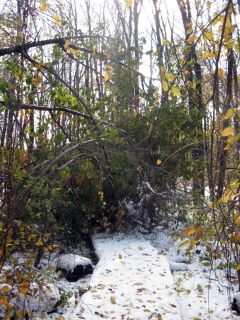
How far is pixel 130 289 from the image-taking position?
4793 millimetres

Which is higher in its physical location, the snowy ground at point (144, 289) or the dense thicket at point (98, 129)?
the dense thicket at point (98, 129)

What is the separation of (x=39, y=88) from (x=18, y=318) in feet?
8.12

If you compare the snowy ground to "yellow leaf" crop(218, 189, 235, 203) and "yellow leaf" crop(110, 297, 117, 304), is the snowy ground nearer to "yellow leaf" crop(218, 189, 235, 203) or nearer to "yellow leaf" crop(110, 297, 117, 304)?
"yellow leaf" crop(110, 297, 117, 304)

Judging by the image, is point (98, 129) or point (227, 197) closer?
point (227, 197)

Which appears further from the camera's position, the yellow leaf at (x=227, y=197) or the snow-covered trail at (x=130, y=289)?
the snow-covered trail at (x=130, y=289)

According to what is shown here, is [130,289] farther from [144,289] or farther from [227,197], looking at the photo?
[227,197]

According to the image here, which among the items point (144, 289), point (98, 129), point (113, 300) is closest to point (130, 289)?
point (144, 289)

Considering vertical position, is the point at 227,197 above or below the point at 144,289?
above

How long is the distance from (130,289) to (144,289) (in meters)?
0.18

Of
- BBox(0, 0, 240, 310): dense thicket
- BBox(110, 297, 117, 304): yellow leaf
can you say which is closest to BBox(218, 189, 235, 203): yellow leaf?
BBox(0, 0, 240, 310): dense thicket

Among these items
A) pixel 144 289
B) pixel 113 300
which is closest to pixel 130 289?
pixel 144 289

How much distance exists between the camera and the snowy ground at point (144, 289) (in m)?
4.15

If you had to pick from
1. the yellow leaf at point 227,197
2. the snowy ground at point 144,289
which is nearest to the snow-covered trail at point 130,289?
the snowy ground at point 144,289

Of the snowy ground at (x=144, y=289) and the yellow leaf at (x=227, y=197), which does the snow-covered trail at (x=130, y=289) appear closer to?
the snowy ground at (x=144, y=289)
